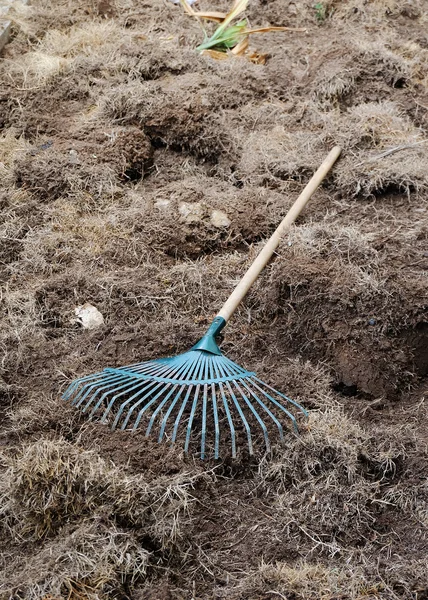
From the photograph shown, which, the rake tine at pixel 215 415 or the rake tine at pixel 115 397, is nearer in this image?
the rake tine at pixel 215 415

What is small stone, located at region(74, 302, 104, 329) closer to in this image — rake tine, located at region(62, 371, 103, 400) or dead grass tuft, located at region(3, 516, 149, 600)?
rake tine, located at region(62, 371, 103, 400)

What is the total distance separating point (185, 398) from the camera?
110 inches

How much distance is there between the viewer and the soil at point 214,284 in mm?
2535

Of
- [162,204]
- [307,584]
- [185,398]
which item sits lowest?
[307,584]

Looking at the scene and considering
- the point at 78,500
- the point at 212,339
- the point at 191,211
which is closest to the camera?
the point at 78,500

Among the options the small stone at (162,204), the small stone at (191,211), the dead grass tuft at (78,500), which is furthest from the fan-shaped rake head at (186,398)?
the small stone at (162,204)

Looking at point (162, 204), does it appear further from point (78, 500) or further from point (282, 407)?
point (78, 500)

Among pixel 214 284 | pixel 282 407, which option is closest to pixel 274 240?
pixel 214 284

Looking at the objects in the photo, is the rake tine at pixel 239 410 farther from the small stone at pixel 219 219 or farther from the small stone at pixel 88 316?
the small stone at pixel 219 219

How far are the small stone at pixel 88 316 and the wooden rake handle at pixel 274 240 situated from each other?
0.60 m

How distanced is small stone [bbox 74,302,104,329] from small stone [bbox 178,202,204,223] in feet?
2.45

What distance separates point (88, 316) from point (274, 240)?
982 mm

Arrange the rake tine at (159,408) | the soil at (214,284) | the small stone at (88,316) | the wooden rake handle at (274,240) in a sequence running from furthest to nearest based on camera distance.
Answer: the small stone at (88,316) → the wooden rake handle at (274,240) → the rake tine at (159,408) → the soil at (214,284)

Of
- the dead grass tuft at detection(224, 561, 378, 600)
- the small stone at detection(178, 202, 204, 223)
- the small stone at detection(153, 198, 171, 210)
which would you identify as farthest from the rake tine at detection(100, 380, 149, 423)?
the small stone at detection(153, 198, 171, 210)
